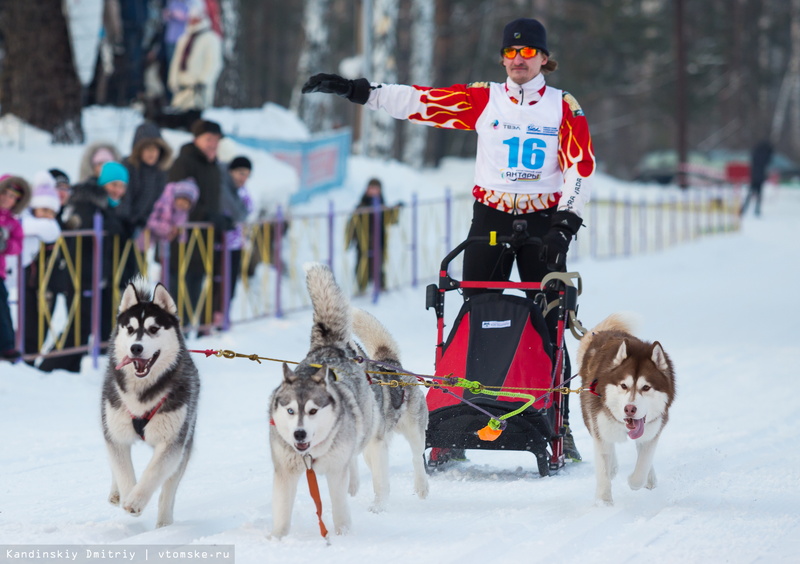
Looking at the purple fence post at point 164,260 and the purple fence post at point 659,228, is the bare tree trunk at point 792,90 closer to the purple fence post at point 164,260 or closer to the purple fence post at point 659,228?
the purple fence post at point 659,228

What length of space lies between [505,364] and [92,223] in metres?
3.74

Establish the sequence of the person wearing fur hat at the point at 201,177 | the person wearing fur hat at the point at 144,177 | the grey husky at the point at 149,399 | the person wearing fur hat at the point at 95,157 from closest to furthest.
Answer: the grey husky at the point at 149,399 → the person wearing fur hat at the point at 144,177 → the person wearing fur hat at the point at 95,157 → the person wearing fur hat at the point at 201,177

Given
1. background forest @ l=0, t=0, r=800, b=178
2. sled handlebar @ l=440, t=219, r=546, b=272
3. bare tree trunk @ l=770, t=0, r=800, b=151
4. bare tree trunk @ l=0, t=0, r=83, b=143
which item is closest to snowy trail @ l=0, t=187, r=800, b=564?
sled handlebar @ l=440, t=219, r=546, b=272

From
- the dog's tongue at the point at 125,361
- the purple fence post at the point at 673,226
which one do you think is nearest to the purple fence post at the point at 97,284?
the dog's tongue at the point at 125,361

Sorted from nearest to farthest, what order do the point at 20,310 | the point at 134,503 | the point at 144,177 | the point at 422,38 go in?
the point at 134,503
the point at 20,310
the point at 144,177
the point at 422,38

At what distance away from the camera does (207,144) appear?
8.38m

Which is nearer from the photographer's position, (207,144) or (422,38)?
(207,144)

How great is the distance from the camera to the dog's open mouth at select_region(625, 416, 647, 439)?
415 centimetres

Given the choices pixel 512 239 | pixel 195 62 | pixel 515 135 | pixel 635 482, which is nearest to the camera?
pixel 635 482

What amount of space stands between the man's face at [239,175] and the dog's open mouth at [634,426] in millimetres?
5198

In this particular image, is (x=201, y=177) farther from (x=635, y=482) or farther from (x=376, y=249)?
(x=635, y=482)

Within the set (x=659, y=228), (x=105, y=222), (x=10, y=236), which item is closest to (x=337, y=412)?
(x=10, y=236)

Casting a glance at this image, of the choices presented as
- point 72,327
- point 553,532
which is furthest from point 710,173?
point 553,532

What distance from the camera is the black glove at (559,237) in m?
4.52
